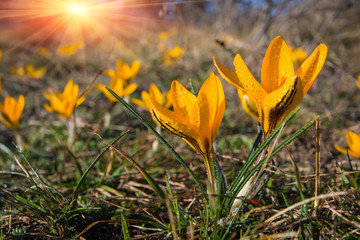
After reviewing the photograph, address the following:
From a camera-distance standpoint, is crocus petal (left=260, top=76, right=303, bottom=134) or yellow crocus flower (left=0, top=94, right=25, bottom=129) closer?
crocus petal (left=260, top=76, right=303, bottom=134)

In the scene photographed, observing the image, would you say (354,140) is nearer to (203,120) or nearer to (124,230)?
(203,120)

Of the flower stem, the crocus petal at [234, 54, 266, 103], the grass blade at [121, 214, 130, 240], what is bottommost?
the grass blade at [121, 214, 130, 240]

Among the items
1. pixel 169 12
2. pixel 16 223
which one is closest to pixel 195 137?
pixel 16 223

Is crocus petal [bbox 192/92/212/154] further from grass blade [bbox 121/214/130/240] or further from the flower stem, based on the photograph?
grass blade [bbox 121/214/130/240]

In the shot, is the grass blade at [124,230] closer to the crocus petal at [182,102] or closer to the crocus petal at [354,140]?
the crocus petal at [182,102]

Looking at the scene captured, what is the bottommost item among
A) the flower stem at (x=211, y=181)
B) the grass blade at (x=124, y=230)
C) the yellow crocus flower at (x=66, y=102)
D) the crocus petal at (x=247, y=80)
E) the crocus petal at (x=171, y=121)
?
the grass blade at (x=124, y=230)

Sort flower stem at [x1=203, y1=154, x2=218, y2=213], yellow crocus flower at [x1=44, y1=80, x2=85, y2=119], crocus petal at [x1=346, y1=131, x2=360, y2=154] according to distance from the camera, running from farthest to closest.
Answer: yellow crocus flower at [x1=44, y1=80, x2=85, y2=119]
crocus petal at [x1=346, y1=131, x2=360, y2=154]
flower stem at [x1=203, y1=154, x2=218, y2=213]

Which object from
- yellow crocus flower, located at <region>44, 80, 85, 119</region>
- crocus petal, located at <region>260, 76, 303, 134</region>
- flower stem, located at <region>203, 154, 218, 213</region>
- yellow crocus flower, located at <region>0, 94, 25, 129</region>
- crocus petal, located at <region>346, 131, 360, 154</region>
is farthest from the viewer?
yellow crocus flower, located at <region>44, 80, 85, 119</region>

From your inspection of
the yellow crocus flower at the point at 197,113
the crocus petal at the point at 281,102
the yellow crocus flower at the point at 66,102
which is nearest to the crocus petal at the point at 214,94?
the yellow crocus flower at the point at 197,113

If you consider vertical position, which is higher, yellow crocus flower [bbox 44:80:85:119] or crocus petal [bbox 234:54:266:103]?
crocus petal [bbox 234:54:266:103]

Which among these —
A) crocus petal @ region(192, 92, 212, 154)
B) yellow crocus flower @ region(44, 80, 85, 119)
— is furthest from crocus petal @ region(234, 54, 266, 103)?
yellow crocus flower @ region(44, 80, 85, 119)
